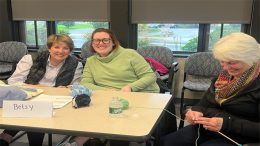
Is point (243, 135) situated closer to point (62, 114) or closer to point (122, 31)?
point (62, 114)

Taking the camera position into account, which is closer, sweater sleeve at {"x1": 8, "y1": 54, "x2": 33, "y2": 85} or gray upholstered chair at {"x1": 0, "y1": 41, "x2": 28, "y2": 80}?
sweater sleeve at {"x1": 8, "y1": 54, "x2": 33, "y2": 85}

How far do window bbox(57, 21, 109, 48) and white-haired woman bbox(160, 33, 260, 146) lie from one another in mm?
2932

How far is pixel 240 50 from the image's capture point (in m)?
1.55

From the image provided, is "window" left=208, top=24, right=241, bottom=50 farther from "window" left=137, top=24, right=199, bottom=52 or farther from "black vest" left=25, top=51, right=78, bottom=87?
"black vest" left=25, top=51, right=78, bottom=87

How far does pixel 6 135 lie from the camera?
247 cm

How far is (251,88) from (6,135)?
6.35ft

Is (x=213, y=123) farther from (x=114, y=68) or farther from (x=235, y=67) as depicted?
(x=114, y=68)

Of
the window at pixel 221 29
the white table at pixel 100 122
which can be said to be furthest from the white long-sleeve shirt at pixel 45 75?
the window at pixel 221 29

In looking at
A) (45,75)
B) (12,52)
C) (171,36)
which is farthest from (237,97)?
(12,52)

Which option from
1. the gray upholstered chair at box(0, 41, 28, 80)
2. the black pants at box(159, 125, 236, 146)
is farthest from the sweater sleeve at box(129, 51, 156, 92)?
the gray upholstered chair at box(0, 41, 28, 80)

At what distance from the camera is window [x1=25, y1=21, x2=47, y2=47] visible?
4.65m

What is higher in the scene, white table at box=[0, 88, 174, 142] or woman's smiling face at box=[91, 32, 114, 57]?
woman's smiling face at box=[91, 32, 114, 57]

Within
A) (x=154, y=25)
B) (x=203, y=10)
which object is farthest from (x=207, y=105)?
(x=154, y=25)

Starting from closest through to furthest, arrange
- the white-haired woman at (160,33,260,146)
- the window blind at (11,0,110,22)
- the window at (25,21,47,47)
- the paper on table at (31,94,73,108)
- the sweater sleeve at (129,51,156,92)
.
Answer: the white-haired woman at (160,33,260,146)
the paper on table at (31,94,73,108)
the sweater sleeve at (129,51,156,92)
the window blind at (11,0,110,22)
the window at (25,21,47,47)
